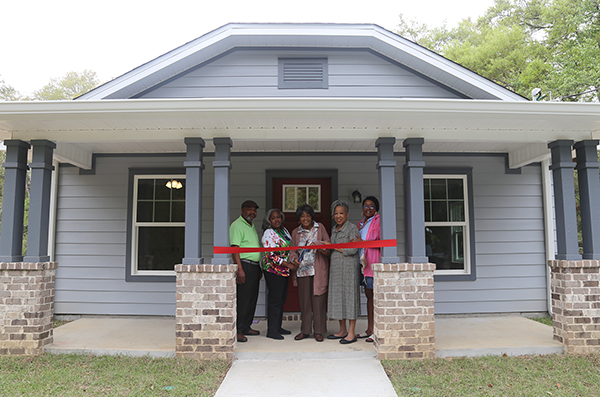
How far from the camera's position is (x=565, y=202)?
4211mm

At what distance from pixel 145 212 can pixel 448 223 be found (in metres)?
4.41

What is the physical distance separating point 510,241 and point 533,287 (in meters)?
0.73

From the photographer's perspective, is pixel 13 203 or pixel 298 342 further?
pixel 298 342

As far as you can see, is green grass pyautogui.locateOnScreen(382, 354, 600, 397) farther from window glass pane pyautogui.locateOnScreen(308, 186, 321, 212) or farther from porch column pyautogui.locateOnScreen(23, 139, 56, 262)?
porch column pyautogui.locateOnScreen(23, 139, 56, 262)

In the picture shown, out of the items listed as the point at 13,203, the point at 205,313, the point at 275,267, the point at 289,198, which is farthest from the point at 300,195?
the point at 13,203

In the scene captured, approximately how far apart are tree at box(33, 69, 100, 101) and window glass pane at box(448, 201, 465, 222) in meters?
22.3

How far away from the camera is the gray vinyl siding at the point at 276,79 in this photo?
18.4 ft

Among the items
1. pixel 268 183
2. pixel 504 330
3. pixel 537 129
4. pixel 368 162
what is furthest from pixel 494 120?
pixel 268 183

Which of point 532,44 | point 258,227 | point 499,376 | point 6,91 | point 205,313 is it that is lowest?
point 499,376

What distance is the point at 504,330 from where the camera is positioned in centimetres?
487

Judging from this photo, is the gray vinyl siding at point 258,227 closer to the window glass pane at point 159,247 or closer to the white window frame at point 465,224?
the white window frame at point 465,224

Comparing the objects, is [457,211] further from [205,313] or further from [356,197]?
[205,313]

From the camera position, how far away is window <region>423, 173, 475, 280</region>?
5.83 m

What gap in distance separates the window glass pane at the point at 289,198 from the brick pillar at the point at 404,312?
210 cm
